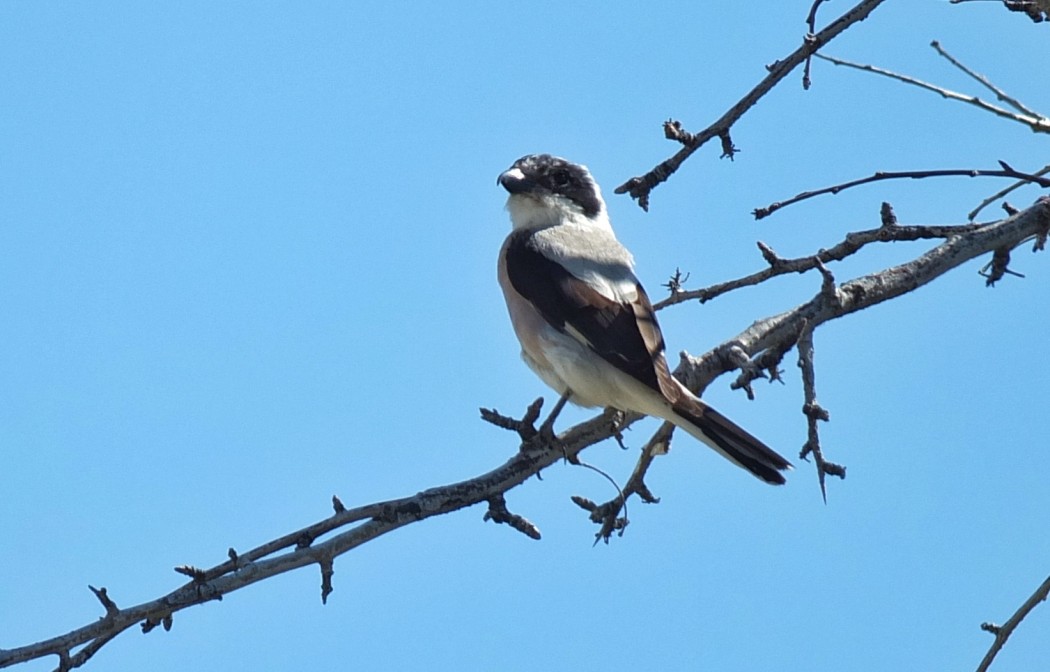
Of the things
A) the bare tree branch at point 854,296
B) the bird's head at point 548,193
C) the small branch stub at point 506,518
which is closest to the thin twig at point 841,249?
the bare tree branch at point 854,296

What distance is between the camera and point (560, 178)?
728 centimetres

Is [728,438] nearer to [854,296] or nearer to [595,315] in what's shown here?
[854,296]

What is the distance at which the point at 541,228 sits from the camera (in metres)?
7.03

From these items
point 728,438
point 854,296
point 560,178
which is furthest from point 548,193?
point 854,296

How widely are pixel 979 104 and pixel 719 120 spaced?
3.43ft

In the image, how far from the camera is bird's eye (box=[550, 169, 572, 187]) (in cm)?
724

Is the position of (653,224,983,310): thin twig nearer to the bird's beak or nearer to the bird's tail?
the bird's tail

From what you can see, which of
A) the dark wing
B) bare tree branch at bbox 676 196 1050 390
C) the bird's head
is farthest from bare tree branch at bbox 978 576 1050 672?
the bird's head

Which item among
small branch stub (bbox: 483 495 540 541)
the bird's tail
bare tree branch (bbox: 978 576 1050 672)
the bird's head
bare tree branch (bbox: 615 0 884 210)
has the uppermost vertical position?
the bird's head

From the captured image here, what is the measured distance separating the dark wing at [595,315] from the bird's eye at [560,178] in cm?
87

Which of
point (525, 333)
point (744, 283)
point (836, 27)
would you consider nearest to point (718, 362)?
point (744, 283)

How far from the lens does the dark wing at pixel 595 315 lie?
5.55 meters

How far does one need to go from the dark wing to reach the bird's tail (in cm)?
22

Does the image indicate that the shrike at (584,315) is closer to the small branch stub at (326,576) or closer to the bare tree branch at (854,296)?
the bare tree branch at (854,296)
